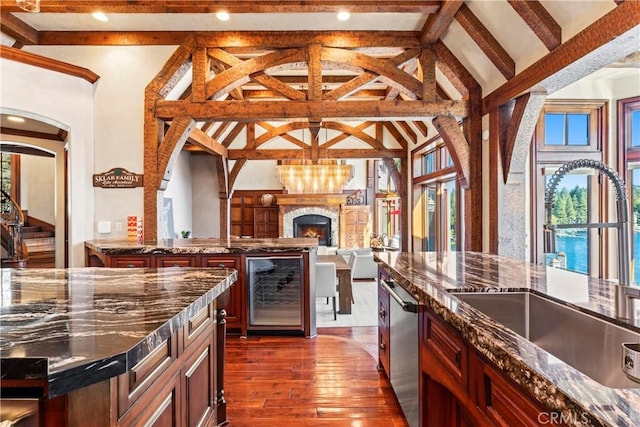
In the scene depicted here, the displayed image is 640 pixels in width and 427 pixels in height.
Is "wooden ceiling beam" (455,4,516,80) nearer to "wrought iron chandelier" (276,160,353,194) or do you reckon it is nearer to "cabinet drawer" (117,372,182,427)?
"wrought iron chandelier" (276,160,353,194)

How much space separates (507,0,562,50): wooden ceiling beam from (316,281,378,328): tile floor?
3409mm

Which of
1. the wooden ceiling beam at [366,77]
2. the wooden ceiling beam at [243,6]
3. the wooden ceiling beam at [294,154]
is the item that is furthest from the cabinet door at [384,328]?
the wooden ceiling beam at [294,154]

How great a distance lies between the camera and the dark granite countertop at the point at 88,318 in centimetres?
86

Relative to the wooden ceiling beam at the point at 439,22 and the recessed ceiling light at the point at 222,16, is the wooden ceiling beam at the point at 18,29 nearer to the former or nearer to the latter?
the recessed ceiling light at the point at 222,16

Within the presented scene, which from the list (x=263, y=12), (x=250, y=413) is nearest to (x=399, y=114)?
(x=263, y=12)

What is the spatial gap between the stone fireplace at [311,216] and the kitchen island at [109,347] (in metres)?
9.34

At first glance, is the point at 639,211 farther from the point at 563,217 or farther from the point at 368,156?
the point at 368,156

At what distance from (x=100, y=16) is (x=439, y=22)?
3931mm

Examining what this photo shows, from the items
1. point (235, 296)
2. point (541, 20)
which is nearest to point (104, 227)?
point (235, 296)

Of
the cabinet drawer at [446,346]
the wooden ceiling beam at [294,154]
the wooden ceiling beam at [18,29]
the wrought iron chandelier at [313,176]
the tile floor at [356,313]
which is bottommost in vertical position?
the tile floor at [356,313]

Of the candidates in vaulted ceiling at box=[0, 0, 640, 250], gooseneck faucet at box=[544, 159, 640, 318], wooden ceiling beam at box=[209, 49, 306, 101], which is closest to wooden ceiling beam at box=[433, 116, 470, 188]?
vaulted ceiling at box=[0, 0, 640, 250]

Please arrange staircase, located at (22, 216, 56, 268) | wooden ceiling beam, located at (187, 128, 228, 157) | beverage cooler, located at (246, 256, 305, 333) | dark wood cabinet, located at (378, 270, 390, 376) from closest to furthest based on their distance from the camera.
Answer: dark wood cabinet, located at (378, 270, 390, 376) → beverage cooler, located at (246, 256, 305, 333) → wooden ceiling beam, located at (187, 128, 228, 157) → staircase, located at (22, 216, 56, 268)

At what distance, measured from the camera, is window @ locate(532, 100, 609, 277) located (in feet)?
15.4

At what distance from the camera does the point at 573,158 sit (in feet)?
15.3
